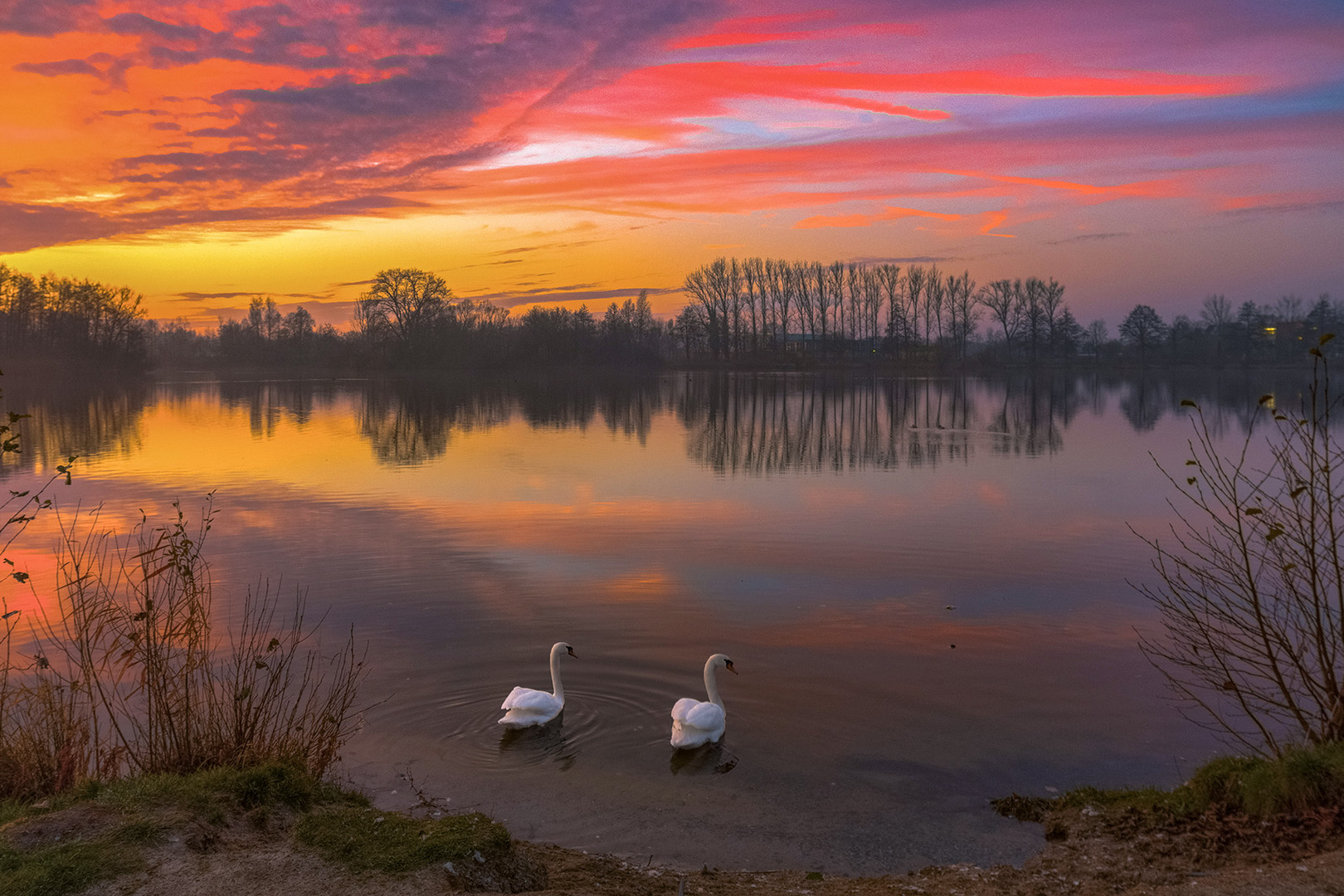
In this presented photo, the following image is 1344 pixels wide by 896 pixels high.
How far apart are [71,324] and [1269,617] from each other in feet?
431

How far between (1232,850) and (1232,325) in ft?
557

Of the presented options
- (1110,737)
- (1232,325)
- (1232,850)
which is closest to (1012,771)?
(1110,737)

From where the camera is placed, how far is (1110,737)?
32.7 feet

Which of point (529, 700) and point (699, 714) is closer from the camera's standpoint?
point (699, 714)

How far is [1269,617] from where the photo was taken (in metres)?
12.2

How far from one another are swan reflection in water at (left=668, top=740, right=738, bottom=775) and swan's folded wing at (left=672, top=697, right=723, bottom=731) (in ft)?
0.78

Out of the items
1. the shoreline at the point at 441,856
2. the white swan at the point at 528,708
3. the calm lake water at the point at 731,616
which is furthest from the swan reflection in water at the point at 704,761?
the shoreline at the point at 441,856

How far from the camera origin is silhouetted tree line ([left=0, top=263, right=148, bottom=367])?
11288cm

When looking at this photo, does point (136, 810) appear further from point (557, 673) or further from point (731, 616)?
point (731, 616)

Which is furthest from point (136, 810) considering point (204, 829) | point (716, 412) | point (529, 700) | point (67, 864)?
point (716, 412)

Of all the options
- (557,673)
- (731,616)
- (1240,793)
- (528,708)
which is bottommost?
(731,616)

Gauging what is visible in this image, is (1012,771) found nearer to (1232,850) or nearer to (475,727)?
(1232,850)

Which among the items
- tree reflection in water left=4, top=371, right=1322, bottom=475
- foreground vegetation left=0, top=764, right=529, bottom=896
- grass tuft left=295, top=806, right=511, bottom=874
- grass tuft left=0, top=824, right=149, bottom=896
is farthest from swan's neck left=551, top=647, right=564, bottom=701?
tree reflection in water left=4, top=371, right=1322, bottom=475

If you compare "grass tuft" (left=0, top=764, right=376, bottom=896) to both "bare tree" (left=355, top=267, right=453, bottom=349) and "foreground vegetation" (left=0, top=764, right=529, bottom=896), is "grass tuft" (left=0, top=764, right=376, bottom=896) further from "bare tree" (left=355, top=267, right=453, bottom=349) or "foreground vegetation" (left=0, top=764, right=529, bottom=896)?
"bare tree" (left=355, top=267, right=453, bottom=349)
